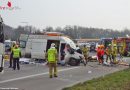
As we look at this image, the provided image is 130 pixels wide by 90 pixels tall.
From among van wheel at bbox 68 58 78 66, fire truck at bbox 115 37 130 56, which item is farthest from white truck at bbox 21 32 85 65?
fire truck at bbox 115 37 130 56

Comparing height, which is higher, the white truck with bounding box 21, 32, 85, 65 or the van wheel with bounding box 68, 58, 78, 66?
the white truck with bounding box 21, 32, 85, 65

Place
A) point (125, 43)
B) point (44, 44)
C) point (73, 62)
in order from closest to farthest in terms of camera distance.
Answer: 1. point (73, 62)
2. point (44, 44)
3. point (125, 43)

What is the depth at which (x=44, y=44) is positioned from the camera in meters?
33.5

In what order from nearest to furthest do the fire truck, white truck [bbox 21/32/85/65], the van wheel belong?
the van wheel
white truck [bbox 21/32/85/65]
the fire truck

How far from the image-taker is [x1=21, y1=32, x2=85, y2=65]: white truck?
32531mm

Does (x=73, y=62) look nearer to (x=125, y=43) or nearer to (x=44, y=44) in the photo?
(x=44, y=44)

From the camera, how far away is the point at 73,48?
1297 inches

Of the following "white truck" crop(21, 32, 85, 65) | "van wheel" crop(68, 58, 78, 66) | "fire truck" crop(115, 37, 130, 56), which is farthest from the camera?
"fire truck" crop(115, 37, 130, 56)

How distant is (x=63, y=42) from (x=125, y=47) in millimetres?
25768

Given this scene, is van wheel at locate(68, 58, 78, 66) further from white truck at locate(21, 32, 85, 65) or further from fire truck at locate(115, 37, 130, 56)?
fire truck at locate(115, 37, 130, 56)

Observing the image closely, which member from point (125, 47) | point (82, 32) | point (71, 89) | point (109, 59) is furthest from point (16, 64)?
point (82, 32)

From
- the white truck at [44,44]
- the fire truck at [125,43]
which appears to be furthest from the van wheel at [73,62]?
the fire truck at [125,43]

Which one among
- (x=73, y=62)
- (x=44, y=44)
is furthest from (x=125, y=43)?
(x=73, y=62)

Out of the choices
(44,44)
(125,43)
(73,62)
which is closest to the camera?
(73,62)
